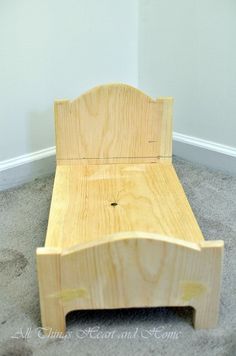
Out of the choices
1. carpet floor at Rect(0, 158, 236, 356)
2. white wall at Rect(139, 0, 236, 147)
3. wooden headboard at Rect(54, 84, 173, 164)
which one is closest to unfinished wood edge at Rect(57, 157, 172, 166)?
wooden headboard at Rect(54, 84, 173, 164)

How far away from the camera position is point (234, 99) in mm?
1640

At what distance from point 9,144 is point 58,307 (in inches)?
32.4

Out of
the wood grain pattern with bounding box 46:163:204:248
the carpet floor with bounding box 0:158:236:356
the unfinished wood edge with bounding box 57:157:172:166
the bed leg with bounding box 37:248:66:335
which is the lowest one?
the carpet floor with bounding box 0:158:236:356

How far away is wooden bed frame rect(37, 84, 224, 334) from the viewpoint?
0.89 meters

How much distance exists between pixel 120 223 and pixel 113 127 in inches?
15.5

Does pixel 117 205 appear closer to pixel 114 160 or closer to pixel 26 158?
pixel 114 160

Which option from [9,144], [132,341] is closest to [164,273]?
[132,341]

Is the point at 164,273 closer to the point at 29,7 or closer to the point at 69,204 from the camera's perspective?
the point at 69,204

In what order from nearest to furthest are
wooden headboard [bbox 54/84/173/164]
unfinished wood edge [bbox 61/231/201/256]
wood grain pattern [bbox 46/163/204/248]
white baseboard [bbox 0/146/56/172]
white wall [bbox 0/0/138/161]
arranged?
unfinished wood edge [bbox 61/231/201/256] < wood grain pattern [bbox 46/163/204/248] < wooden headboard [bbox 54/84/173/164] < white wall [bbox 0/0/138/161] < white baseboard [bbox 0/146/56/172]

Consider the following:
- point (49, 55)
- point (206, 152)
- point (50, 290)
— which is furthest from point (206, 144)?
point (50, 290)

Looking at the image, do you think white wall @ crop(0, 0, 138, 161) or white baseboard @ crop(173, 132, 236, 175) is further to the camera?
white baseboard @ crop(173, 132, 236, 175)

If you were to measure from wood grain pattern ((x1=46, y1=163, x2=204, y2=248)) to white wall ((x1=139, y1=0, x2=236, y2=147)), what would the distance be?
0.47 metres

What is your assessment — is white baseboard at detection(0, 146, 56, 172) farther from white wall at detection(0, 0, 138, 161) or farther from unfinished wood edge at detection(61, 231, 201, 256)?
unfinished wood edge at detection(61, 231, 201, 256)

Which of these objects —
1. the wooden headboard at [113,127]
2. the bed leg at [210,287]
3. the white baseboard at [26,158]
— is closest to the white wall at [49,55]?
the white baseboard at [26,158]
